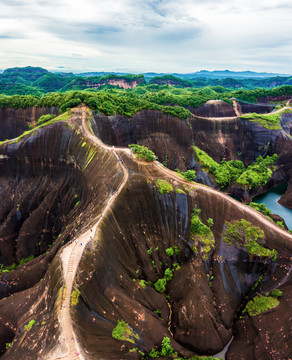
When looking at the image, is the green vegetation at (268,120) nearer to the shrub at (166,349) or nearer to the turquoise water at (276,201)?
the turquoise water at (276,201)

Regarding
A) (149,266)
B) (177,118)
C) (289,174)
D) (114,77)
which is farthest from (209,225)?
(114,77)

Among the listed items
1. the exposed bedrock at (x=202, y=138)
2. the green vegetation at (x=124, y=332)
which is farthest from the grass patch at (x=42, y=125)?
the green vegetation at (x=124, y=332)

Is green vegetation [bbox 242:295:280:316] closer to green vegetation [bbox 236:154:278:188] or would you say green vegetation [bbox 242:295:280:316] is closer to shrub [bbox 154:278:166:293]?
shrub [bbox 154:278:166:293]

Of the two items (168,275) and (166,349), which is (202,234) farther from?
(166,349)

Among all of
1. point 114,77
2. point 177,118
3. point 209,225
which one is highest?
point 114,77

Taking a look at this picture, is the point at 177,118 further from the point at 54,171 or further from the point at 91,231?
the point at 91,231

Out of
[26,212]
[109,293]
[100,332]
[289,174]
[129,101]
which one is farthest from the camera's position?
[289,174]

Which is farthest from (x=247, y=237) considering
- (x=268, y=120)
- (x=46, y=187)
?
(x=268, y=120)

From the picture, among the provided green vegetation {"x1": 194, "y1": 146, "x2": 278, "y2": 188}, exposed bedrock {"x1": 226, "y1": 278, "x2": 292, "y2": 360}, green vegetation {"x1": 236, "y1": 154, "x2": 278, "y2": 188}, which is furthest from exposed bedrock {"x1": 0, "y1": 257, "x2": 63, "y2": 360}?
green vegetation {"x1": 236, "y1": 154, "x2": 278, "y2": 188}
